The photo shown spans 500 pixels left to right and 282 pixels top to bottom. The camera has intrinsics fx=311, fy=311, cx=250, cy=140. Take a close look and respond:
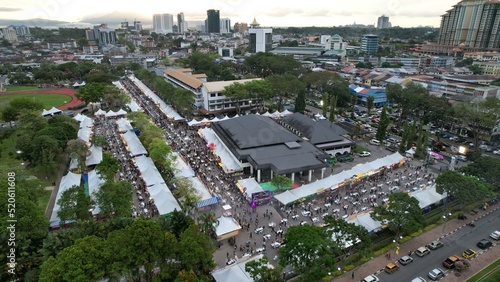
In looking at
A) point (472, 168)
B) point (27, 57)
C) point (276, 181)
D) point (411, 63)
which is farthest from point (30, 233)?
point (27, 57)

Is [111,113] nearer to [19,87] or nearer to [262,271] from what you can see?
[262,271]

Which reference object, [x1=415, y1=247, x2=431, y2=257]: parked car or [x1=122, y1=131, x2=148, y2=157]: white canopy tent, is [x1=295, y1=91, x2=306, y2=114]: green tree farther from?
[x1=415, y1=247, x2=431, y2=257]: parked car

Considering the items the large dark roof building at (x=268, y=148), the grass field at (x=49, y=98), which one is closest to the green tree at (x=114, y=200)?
the large dark roof building at (x=268, y=148)

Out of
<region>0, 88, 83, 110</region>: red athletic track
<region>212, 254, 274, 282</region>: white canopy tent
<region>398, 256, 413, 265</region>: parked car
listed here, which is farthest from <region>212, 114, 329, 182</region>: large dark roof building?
<region>0, 88, 83, 110</region>: red athletic track

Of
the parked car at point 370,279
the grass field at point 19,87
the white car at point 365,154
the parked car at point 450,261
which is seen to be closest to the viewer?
the parked car at point 370,279

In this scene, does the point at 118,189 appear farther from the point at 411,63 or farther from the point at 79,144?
the point at 411,63

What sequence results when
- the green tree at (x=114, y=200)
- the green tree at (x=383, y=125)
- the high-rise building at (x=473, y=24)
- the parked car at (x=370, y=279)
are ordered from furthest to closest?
the high-rise building at (x=473, y=24) → the green tree at (x=383, y=125) → the green tree at (x=114, y=200) → the parked car at (x=370, y=279)

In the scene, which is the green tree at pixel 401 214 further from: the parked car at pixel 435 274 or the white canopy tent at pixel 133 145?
the white canopy tent at pixel 133 145

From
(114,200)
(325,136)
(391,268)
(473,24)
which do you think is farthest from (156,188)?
(473,24)
